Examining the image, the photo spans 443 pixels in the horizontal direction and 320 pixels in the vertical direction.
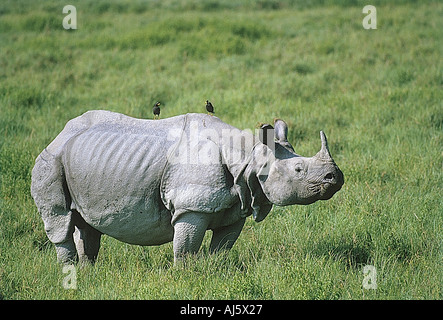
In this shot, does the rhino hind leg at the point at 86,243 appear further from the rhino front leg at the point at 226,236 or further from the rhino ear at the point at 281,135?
the rhino ear at the point at 281,135

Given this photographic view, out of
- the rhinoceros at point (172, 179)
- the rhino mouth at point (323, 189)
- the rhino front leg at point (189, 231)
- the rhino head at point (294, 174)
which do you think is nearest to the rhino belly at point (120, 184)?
the rhinoceros at point (172, 179)

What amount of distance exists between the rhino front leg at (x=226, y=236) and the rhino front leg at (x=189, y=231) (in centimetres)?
31

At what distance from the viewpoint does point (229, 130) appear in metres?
4.21

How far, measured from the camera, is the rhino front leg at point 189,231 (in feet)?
13.3

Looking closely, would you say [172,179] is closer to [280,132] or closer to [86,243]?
[280,132]

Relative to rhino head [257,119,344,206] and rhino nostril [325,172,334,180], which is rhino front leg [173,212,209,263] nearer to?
rhino head [257,119,344,206]

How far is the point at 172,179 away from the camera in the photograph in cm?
409

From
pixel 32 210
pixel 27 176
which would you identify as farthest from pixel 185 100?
pixel 32 210

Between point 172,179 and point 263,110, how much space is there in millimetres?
4747

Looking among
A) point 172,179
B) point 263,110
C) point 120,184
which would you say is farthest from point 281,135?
point 263,110

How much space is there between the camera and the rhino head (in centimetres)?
386

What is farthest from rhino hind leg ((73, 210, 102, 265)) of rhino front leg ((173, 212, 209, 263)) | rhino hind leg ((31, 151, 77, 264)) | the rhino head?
the rhino head

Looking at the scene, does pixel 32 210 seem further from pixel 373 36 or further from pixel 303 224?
pixel 373 36
